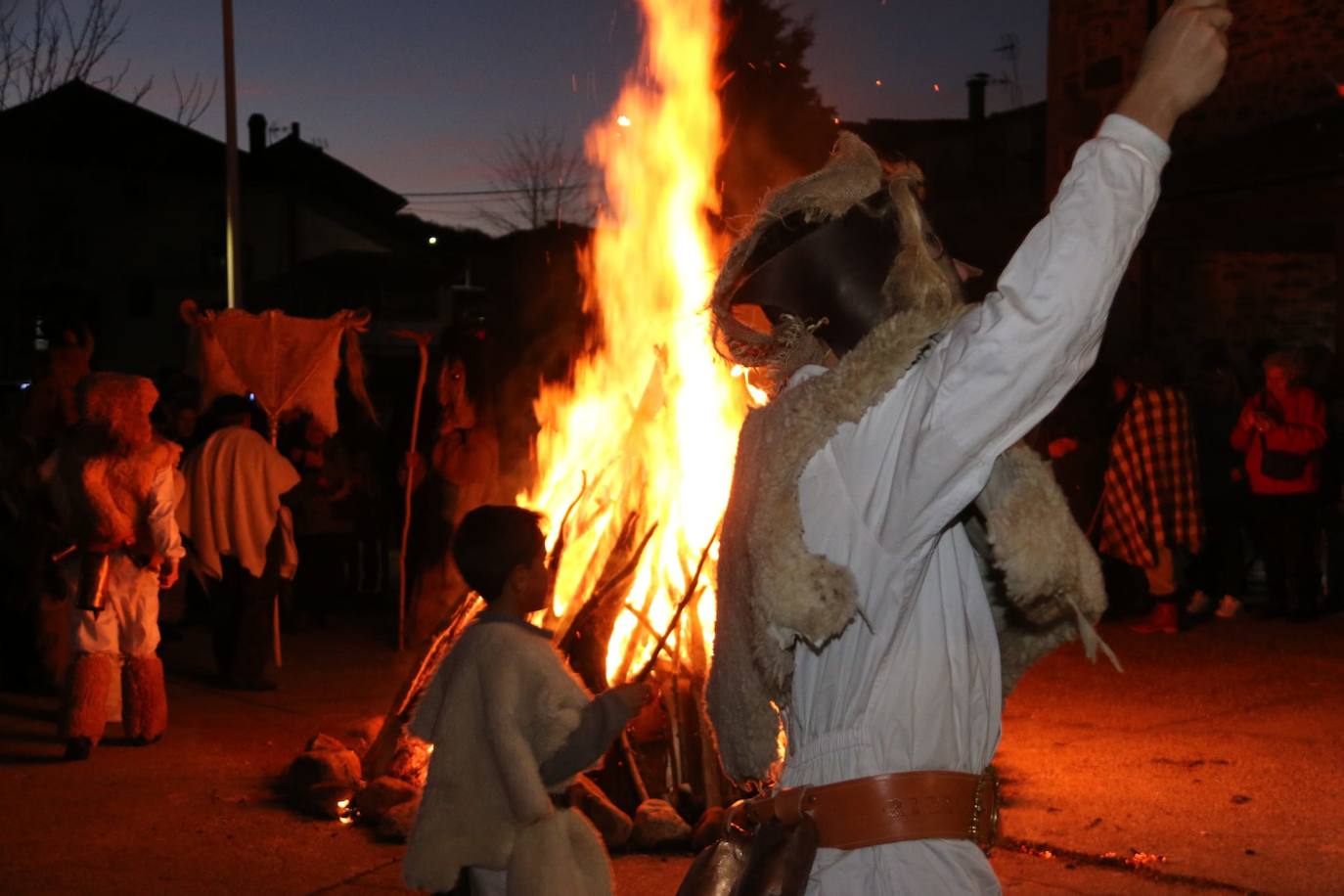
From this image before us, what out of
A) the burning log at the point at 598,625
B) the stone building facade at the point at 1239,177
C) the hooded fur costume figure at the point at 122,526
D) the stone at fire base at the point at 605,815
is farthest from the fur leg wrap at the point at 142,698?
the stone building facade at the point at 1239,177

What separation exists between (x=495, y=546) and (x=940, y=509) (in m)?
2.24

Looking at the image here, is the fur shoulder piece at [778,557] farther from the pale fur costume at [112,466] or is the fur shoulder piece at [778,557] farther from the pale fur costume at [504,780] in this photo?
the pale fur costume at [112,466]

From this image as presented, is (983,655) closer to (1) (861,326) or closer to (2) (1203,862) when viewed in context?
(1) (861,326)

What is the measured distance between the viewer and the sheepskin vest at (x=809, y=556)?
7.09 feet

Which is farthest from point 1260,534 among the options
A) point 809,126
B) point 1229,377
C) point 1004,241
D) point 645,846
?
point 645,846

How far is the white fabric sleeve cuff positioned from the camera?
202cm

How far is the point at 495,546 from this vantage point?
417 cm

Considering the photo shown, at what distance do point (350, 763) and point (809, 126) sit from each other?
7047 mm

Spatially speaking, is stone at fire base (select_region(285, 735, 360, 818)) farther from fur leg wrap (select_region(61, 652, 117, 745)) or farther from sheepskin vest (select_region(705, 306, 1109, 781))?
sheepskin vest (select_region(705, 306, 1109, 781))

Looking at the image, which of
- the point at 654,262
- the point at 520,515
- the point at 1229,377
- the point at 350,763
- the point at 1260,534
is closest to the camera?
the point at 520,515

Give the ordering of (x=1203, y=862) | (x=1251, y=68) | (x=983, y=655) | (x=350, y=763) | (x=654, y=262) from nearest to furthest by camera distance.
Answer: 1. (x=983, y=655)
2. (x=1203, y=862)
3. (x=350, y=763)
4. (x=654, y=262)
5. (x=1251, y=68)

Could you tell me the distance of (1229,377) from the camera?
12.8 meters

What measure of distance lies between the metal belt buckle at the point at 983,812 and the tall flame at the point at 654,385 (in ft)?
14.6

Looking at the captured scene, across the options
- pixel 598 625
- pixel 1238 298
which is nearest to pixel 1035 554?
pixel 598 625
